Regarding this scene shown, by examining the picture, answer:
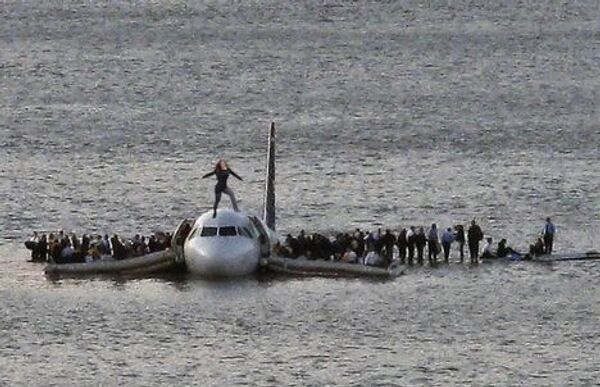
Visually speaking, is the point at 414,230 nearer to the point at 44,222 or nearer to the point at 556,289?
the point at 556,289

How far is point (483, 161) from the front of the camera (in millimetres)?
119500

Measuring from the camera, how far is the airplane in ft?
285

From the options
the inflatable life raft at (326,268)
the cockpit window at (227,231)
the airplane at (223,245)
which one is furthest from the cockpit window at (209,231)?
the inflatable life raft at (326,268)

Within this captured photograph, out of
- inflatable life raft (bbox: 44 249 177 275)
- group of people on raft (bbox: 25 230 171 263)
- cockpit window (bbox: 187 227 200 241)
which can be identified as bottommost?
inflatable life raft (bbox: 44 249 177 275)

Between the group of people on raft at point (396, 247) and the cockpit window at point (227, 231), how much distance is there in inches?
91.5

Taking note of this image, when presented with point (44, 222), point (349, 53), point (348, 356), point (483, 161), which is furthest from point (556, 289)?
point (349, 53)

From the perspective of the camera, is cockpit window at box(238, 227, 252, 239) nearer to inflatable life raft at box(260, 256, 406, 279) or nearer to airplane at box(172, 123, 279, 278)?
airplane at box(172, 123, 279, 278)

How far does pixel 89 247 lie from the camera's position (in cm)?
8969

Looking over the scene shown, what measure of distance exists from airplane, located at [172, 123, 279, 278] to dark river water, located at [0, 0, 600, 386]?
0.83 meters

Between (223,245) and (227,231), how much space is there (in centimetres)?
80

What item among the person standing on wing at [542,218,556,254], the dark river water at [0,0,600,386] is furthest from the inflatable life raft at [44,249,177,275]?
the person standing on wing at [542,218,556,254]

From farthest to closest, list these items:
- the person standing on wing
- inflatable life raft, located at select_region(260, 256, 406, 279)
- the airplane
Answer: the person standing on wing
inflatable life raft, located at select_region(260, 256, 406, 279)
the airplane

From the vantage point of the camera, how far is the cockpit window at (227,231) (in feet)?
287

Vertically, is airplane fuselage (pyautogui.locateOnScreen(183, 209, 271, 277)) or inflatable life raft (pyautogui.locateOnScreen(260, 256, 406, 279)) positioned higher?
airplane fuselage (pyautogui.locateOnScreen(183, 209, 271, 277))
